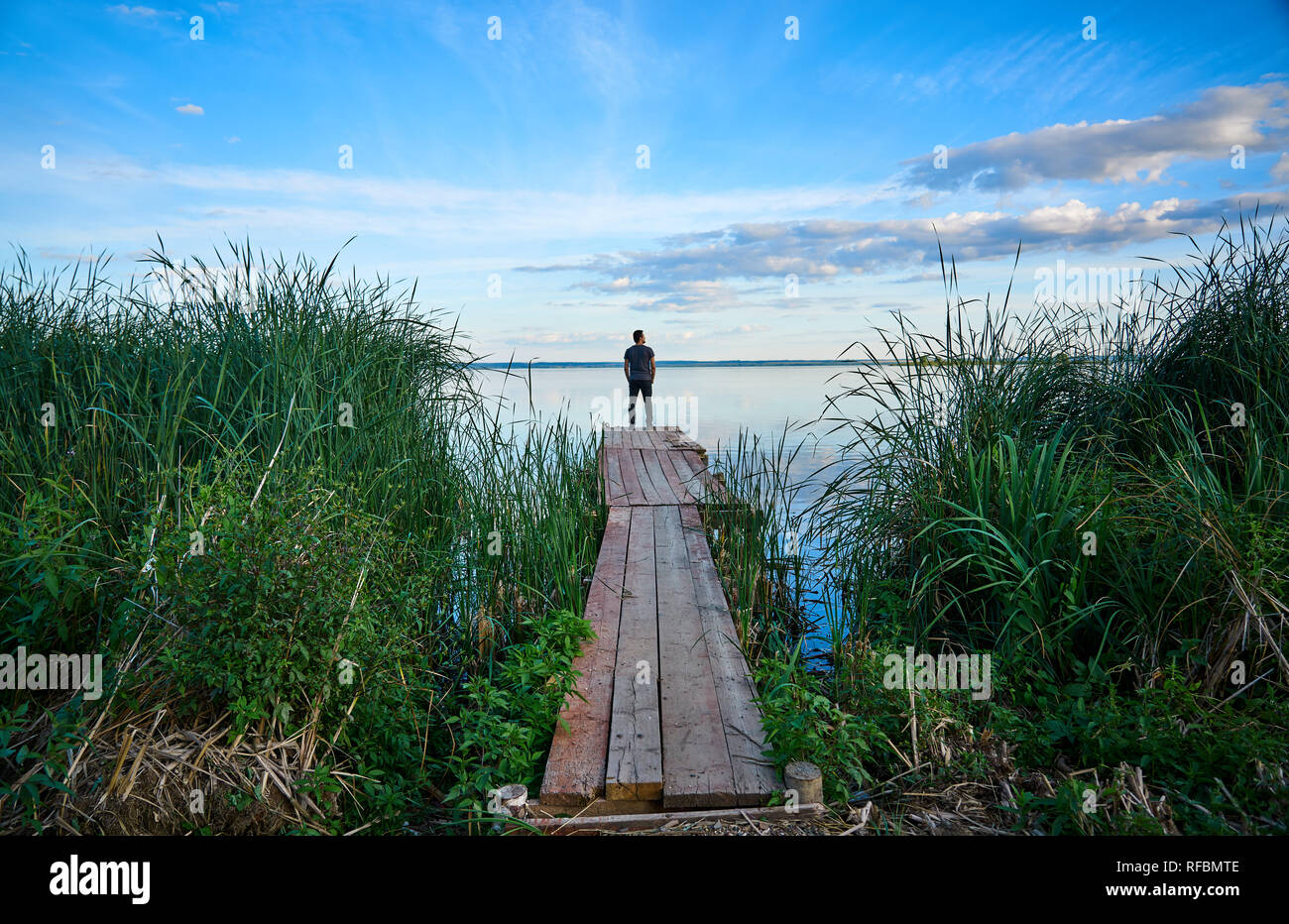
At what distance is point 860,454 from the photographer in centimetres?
470

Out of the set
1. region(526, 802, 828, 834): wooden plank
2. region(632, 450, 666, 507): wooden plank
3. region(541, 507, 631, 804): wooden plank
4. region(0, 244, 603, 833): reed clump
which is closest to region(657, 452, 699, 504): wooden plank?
region(632, 450, 666, 507): wooden plank

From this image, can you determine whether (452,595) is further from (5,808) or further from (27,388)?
(27,388)

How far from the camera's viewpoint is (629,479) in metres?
7.97

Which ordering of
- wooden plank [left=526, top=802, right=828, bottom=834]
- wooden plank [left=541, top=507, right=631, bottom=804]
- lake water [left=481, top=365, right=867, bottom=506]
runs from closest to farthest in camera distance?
1. wooden plank [left=526, top=802, right=828, bottom=834]
2. wooden plank [left=541, top=507, right=631, bottom=804]
3. lake water [left=481, top=365, right=867, bottom=506]

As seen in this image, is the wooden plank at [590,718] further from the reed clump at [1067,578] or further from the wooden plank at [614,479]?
the wooden plank at [614,479]

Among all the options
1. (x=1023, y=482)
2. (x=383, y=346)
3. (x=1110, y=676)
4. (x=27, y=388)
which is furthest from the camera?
(x=383, y=346)

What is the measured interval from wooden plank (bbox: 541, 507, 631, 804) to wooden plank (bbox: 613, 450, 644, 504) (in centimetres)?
249

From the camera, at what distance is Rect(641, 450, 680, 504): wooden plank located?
6891 millimetres

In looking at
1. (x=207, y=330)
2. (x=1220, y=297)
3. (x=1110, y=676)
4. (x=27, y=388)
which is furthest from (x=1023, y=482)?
(x=27, y=388)

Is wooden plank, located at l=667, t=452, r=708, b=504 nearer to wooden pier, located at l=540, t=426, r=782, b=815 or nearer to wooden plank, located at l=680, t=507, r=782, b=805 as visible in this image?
wooden pier, located at l=540, t=426, r=782, b=815

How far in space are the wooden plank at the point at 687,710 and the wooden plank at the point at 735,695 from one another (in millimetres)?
32

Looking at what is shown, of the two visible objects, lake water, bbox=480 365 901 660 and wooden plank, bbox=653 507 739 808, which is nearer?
wooden plank, bbox=653 507 739 808

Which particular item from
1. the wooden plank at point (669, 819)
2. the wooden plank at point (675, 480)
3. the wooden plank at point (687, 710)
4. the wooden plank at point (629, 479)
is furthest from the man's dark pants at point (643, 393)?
the wooden plank at point (669, 819)
